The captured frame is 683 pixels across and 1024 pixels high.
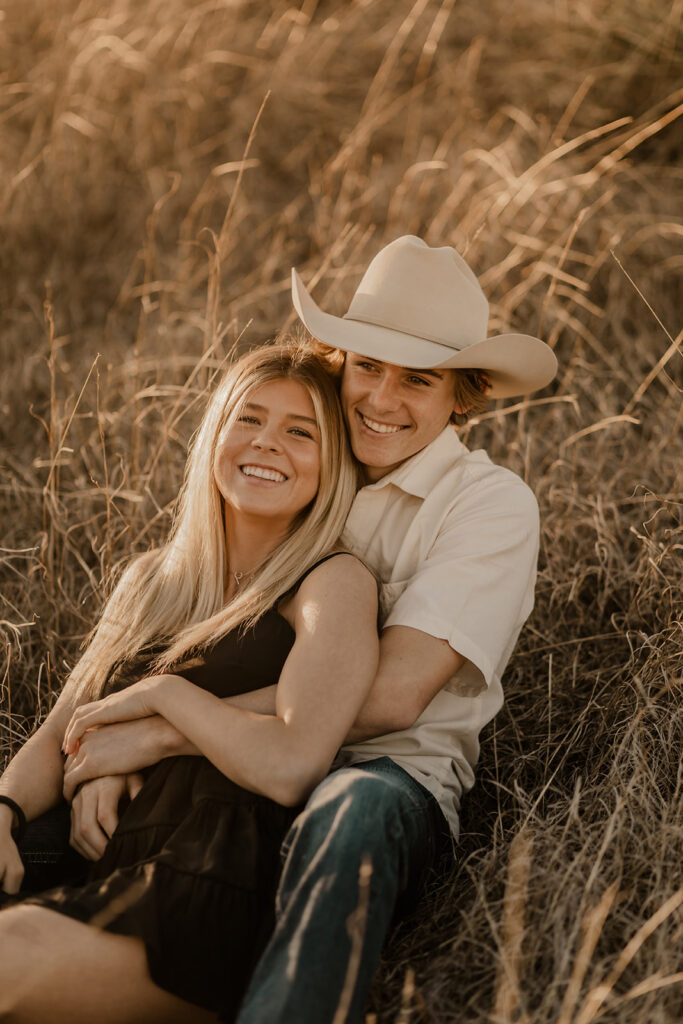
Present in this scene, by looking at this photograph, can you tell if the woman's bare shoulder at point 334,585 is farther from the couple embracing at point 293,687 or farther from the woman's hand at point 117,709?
the woman's hand at point 117,709

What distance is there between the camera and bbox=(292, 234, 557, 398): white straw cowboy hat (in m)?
2.85

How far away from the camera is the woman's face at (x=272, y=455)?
272 cm

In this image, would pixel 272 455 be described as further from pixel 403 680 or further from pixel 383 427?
pixel 403 680

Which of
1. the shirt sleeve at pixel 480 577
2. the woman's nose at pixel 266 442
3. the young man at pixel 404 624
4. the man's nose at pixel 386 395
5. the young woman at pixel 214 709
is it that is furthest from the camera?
the man's nose at pixel 386 395

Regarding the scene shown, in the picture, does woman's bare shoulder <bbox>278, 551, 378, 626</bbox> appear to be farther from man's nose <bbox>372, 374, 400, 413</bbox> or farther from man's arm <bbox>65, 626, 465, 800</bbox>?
man's nose <bbox>372, 374, 400, 413</bbox>

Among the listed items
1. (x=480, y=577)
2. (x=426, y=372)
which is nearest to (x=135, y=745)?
(x=480, y=577)

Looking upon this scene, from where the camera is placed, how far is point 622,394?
4.65 metres

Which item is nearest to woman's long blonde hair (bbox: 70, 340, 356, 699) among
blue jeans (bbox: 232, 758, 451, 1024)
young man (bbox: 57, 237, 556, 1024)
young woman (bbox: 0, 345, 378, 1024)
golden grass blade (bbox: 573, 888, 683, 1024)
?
young woman (bbox: 0, 345, 378, 1024)

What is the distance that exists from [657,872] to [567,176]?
4363 millimetres

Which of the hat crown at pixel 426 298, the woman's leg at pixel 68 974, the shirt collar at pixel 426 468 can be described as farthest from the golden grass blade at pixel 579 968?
the hat crown at pixel 426 298

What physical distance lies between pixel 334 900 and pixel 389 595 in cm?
102

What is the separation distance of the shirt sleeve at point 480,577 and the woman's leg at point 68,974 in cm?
104

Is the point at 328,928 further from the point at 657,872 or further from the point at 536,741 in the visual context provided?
the point at 536,741

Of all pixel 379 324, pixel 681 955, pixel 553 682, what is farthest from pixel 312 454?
pixel 681 955
